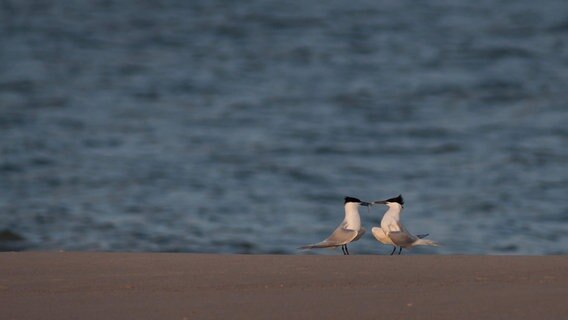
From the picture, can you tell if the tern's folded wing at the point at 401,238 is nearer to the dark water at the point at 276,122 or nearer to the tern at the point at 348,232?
the tern at the point at 348,232

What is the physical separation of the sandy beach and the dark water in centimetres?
235

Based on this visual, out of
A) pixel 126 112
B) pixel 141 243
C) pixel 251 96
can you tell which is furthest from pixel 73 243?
pixel 251 96

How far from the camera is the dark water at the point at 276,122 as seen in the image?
9445mm

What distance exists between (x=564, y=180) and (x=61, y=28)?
1283cm

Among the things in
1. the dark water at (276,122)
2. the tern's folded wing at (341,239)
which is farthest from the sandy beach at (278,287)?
the dark water at (276,122)

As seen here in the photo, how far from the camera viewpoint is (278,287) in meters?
5.01

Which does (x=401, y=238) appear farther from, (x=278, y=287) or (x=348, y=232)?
(x=278, y=287)

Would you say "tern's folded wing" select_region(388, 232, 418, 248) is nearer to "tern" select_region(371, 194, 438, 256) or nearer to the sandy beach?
"tern" select_region(371, 194, 438, 256)

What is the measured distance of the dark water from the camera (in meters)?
9.45

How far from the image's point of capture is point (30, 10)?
2383cm

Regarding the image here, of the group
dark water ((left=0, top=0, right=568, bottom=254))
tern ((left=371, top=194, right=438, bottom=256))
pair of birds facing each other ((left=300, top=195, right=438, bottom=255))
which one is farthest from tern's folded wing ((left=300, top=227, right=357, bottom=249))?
dark water ((left=0, top=0, right=568, bottom=254))

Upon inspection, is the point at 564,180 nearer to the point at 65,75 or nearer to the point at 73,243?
the point at 73,243

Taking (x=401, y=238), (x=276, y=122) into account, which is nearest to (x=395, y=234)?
(x=401, y=238)

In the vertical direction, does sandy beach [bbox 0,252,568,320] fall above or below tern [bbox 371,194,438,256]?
below
